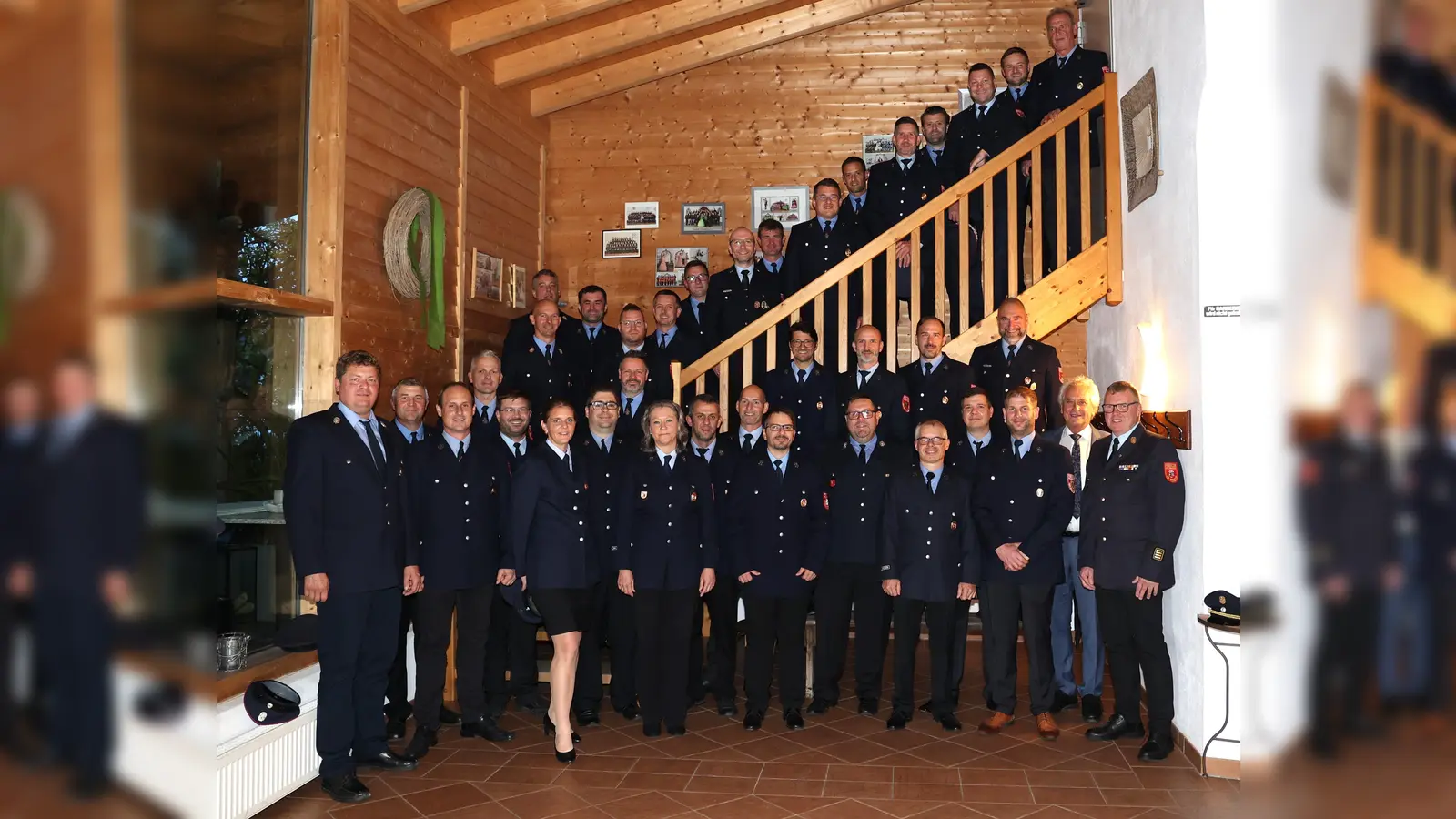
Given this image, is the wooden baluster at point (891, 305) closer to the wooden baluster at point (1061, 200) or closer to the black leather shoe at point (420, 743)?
the wooden baluster at point (1061, 200)

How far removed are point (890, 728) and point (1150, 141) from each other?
3.24 metres

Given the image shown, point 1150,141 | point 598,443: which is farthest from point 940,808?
point 1150,141

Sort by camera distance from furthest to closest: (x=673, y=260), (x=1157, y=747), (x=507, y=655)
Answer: (x=673, y=260), (x=507, y=655), (x=1157, y=747)

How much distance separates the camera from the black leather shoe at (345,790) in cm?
374

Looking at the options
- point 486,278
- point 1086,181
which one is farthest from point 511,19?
point 1086,181

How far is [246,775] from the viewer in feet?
11.2

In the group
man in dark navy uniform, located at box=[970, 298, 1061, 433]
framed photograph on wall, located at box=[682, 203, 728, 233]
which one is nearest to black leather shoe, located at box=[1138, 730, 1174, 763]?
man in dark navy uniform, located at box=[970, 298, 1061, 433]

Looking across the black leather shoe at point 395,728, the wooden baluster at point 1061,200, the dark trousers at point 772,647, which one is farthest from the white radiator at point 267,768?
the wooden baluster at point 1061,200

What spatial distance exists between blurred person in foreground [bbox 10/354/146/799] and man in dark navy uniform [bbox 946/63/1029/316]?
6.08m

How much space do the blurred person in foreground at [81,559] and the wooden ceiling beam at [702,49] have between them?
8.03 metres

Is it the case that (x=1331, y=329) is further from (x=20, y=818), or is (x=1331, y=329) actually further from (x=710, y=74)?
(x=710, y=74)

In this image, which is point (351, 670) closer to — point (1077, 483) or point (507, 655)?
point (507, 655)

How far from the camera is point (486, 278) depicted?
23.1 ft

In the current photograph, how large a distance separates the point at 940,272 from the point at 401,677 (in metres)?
3.77
